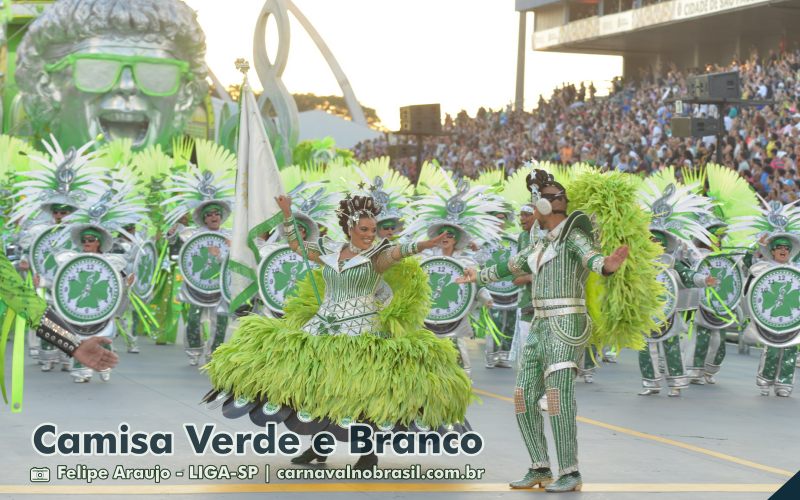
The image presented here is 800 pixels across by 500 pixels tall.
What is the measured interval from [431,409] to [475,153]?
1200 inches

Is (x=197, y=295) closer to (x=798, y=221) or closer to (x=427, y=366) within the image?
(x=798, y=221)

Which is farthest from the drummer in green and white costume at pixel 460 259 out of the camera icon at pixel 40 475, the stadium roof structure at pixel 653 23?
the stadium roof structure at pixel 653 23

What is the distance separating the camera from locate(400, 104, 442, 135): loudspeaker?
2959cm

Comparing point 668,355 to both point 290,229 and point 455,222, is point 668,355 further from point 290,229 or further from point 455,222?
point 290,229

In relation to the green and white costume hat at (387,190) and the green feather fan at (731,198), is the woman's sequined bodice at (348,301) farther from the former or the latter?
the green feather fan at (731,198)

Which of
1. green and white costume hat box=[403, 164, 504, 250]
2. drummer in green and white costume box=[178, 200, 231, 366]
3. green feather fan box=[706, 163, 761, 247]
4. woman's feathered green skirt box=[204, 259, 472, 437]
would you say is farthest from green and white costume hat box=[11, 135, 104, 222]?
woman's feathered green skirt box=[204, 259, 472, 437]

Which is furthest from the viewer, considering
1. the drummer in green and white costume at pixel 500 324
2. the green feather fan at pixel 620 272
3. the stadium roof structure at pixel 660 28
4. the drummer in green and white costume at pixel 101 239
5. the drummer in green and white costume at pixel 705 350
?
the stadium roof structure at pixel 660 28

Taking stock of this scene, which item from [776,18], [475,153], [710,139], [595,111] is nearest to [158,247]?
[710,139]

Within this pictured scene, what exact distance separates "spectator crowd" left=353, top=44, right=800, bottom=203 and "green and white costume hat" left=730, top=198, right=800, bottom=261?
606 centimetres

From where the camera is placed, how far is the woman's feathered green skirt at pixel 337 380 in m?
7.90

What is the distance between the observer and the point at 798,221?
13906 mm

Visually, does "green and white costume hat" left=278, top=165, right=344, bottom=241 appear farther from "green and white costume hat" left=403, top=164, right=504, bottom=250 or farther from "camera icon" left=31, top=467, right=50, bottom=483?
"camera icon" left=31, top=467, right=50, bottom=483

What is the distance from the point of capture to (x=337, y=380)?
7.93m

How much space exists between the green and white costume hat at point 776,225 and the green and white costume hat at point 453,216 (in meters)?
2.50
